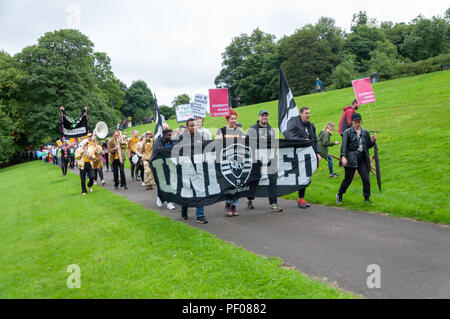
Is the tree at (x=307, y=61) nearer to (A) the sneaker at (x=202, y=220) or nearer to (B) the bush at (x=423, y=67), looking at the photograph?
(B) the bush at (x=423, y=67)

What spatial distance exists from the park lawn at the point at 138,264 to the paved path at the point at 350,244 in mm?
435

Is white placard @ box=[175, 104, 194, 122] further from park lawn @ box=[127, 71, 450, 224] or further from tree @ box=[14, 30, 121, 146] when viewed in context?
tree @ box=[14, 30, 121, 146]

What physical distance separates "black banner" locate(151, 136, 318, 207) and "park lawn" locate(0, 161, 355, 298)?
931mm

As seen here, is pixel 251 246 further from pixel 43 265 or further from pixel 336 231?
pixel 43 265

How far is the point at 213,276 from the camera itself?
471 cm

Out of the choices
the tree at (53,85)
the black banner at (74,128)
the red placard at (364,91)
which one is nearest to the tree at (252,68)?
the tree at (53,85)

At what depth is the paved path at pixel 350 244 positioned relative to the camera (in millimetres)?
4344

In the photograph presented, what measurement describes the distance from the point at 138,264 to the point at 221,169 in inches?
136

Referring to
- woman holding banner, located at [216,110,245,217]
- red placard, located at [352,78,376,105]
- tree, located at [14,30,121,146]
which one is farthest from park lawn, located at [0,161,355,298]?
tree, located at [14,30,121,146]

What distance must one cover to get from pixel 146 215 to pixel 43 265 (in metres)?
3.24

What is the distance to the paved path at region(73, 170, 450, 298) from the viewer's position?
4344 mm

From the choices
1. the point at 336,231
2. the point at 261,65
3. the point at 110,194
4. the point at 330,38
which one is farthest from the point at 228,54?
the point at 336,231

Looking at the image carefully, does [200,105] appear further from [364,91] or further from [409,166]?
[409,166]

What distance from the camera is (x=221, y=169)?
8.19 meters
